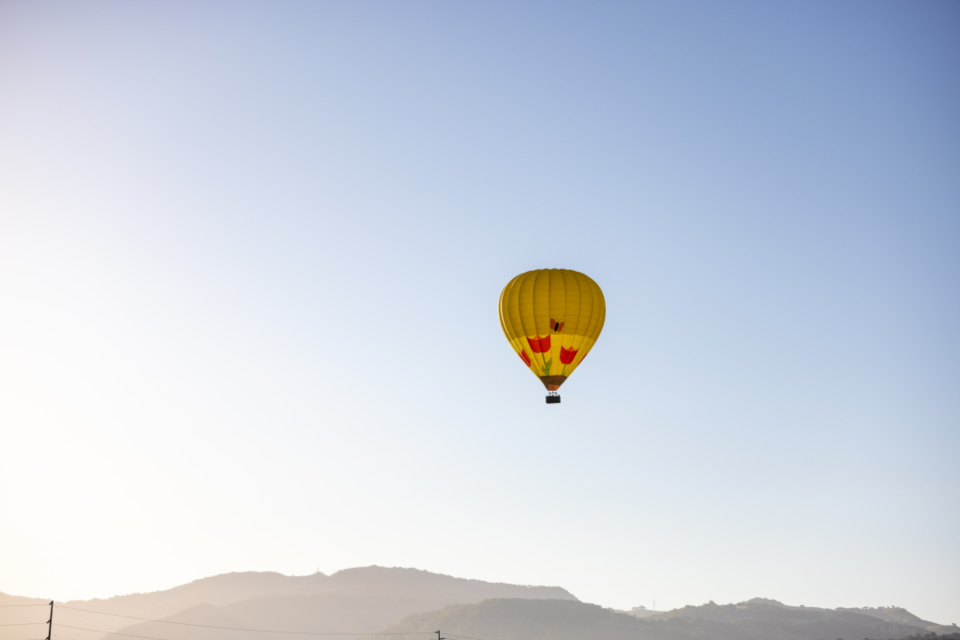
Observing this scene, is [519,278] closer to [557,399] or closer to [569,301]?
[569,301]

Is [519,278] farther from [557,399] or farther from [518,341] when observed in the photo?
[557,399]

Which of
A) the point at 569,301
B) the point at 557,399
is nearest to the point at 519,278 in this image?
the point at 569,301

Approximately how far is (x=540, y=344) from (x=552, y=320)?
175 cm

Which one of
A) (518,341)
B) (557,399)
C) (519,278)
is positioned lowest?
(557,399)

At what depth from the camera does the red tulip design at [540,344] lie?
60844 millimetres

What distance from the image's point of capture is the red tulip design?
60.8 metres

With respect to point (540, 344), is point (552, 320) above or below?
above

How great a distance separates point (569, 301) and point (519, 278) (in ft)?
12.7

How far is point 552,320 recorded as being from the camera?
60.8m

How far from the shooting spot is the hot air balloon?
6088cm

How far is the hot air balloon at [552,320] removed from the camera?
60875 mm

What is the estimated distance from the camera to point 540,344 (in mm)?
60938

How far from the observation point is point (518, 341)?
203 feet

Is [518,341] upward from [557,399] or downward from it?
upward
